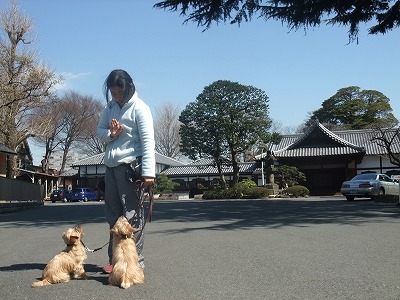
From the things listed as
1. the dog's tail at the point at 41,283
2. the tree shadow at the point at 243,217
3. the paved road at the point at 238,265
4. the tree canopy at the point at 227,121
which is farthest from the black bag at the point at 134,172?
the tree canopy at the point at 227,121

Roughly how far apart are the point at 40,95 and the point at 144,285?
2498 cm

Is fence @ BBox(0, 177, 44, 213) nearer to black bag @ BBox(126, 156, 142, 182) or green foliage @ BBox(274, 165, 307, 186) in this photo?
black bag @ BBox(126, 156, 142, 182)

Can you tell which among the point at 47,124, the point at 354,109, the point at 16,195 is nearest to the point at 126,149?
the point at 16,195

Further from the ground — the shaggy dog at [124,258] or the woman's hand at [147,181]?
the woman's hand at [147,181]

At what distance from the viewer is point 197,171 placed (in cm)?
4978

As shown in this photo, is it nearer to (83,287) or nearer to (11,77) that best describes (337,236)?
(83,287)

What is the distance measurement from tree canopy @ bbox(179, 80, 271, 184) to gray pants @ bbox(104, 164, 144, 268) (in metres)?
31.5

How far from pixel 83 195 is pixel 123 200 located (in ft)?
141

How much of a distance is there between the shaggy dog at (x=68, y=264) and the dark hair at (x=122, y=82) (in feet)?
4.67

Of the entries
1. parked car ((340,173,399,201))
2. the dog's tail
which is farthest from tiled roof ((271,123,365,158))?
the dog's tail

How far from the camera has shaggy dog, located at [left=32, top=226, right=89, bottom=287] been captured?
13.8ft

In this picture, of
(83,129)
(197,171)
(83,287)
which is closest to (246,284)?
(83,287)

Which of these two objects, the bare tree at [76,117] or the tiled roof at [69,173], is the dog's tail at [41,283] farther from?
the tiled roof at [69,173]

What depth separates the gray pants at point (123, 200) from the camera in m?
4.45
